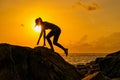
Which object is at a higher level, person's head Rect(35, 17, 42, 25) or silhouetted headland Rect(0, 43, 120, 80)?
person's head Rect(35, 17, 42, 25)

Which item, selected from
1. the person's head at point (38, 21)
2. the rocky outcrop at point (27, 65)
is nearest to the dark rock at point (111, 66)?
the rocky outcrop at point (27, 65)

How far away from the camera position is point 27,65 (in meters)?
18.6

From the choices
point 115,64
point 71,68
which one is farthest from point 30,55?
point 115,64

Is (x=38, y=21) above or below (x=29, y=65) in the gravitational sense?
above

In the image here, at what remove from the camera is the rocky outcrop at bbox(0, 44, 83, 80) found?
1819 centimetres

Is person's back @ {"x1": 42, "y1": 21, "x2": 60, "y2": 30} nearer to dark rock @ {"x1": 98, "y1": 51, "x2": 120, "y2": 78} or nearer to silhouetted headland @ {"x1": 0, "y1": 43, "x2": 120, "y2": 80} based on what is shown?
silhouetted headland @ {"x1": 0, "y1": 43, "x2": 120, "y2": 80}

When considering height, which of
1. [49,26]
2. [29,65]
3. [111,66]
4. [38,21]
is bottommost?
[111,66]

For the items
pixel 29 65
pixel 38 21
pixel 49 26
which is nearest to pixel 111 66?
pixel 49 26

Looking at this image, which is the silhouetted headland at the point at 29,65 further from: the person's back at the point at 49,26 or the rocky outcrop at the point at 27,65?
the person's back at the point at 49,26

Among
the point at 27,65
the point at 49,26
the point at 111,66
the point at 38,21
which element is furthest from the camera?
the point at 111,66

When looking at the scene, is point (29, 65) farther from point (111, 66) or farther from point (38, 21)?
point (111, 66)

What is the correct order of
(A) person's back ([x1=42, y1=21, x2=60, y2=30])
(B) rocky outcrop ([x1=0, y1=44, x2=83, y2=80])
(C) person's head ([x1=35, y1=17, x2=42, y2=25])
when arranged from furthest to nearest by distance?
(A) person's back ([x1=42, y1=21, x2=60, y2=30]), (C) person's head ([x1=35, y1=17, x2=42, y2=25]), (B) rocky outcrop ([x1=0, y1=44, x2=83, y2=80])

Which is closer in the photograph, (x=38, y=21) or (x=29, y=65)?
(x=29, y=65)

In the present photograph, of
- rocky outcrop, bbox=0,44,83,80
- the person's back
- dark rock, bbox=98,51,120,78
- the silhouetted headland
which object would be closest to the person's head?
the person's back
